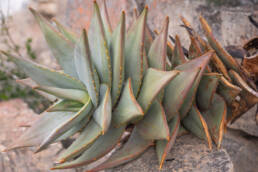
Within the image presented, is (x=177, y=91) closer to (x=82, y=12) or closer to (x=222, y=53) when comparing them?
(x=222, y=53)

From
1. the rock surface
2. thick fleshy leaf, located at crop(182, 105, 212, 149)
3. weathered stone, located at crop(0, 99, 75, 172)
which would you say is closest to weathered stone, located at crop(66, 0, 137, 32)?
the rock surface

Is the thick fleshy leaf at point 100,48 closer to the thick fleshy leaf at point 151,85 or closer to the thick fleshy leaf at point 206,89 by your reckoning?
the thick fleshy leaf at point 151,85

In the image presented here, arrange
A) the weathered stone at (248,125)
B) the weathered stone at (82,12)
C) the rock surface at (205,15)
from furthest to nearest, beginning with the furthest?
the weathered stone at (82,12), the rock surface at (205,15), the weathered stone at (248,125)

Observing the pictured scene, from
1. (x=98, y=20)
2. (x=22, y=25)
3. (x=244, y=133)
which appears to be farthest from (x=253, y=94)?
(x=22, y=25)

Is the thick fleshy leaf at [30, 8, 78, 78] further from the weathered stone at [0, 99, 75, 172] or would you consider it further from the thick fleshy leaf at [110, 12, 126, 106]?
the weathered stone at [0, 99, 75, 172]

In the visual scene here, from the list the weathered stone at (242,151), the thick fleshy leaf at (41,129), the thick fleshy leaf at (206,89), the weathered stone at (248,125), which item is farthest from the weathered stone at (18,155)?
the weathered stone at (248,125)

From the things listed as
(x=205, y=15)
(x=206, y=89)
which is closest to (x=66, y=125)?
(x=206, y=89)

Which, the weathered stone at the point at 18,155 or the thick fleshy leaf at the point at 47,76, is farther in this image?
the weathered stone at the point at 18,155
